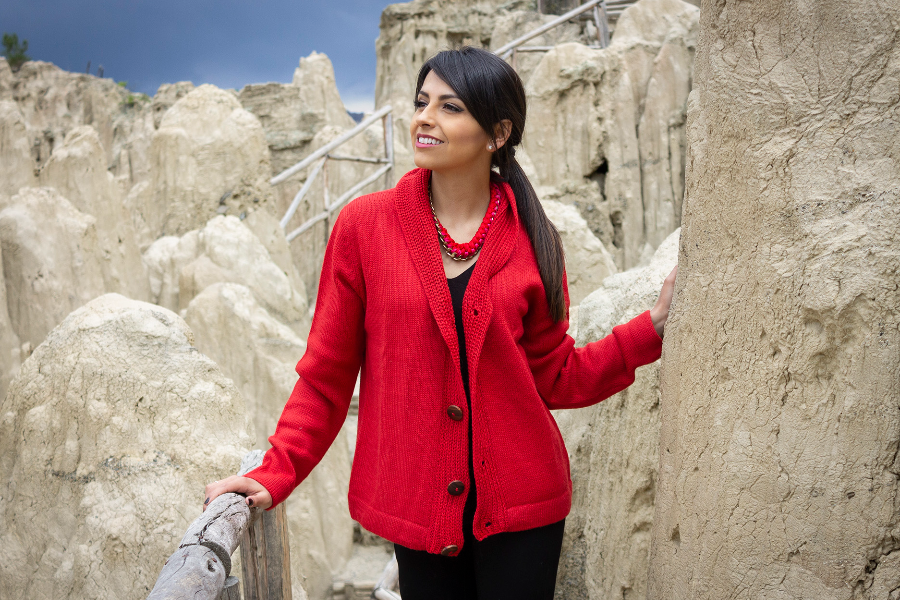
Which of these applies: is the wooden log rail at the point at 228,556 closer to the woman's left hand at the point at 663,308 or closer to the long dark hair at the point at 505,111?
the long dark hair at the point at 505,111

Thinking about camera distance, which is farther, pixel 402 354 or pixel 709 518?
pixel 402 354

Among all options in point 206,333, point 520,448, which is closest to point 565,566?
point 520,448

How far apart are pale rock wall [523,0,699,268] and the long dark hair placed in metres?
6.75

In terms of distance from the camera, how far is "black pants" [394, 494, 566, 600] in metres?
1.54

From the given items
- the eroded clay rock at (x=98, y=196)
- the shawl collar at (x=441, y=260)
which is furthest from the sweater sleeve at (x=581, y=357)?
the eroded clay rock at (x=98, y=196)

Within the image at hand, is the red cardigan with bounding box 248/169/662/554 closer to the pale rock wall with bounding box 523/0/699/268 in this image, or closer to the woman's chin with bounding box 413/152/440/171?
the woman's chin with bounding box 413/152/440/171

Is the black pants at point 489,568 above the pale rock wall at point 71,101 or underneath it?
underneath

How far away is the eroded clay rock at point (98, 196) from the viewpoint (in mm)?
5176

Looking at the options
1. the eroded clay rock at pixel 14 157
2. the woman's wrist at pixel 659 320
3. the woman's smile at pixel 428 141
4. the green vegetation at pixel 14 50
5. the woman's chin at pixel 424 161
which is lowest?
the woman's wrist at pixel 659 320

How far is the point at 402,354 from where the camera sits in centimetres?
154

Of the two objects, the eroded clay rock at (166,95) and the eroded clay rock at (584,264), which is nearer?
the eroded clay rock at (584,264)

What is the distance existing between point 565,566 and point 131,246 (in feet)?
13.6

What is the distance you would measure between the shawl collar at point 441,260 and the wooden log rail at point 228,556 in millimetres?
551

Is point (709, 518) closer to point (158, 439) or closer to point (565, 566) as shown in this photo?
point (565, 566)
